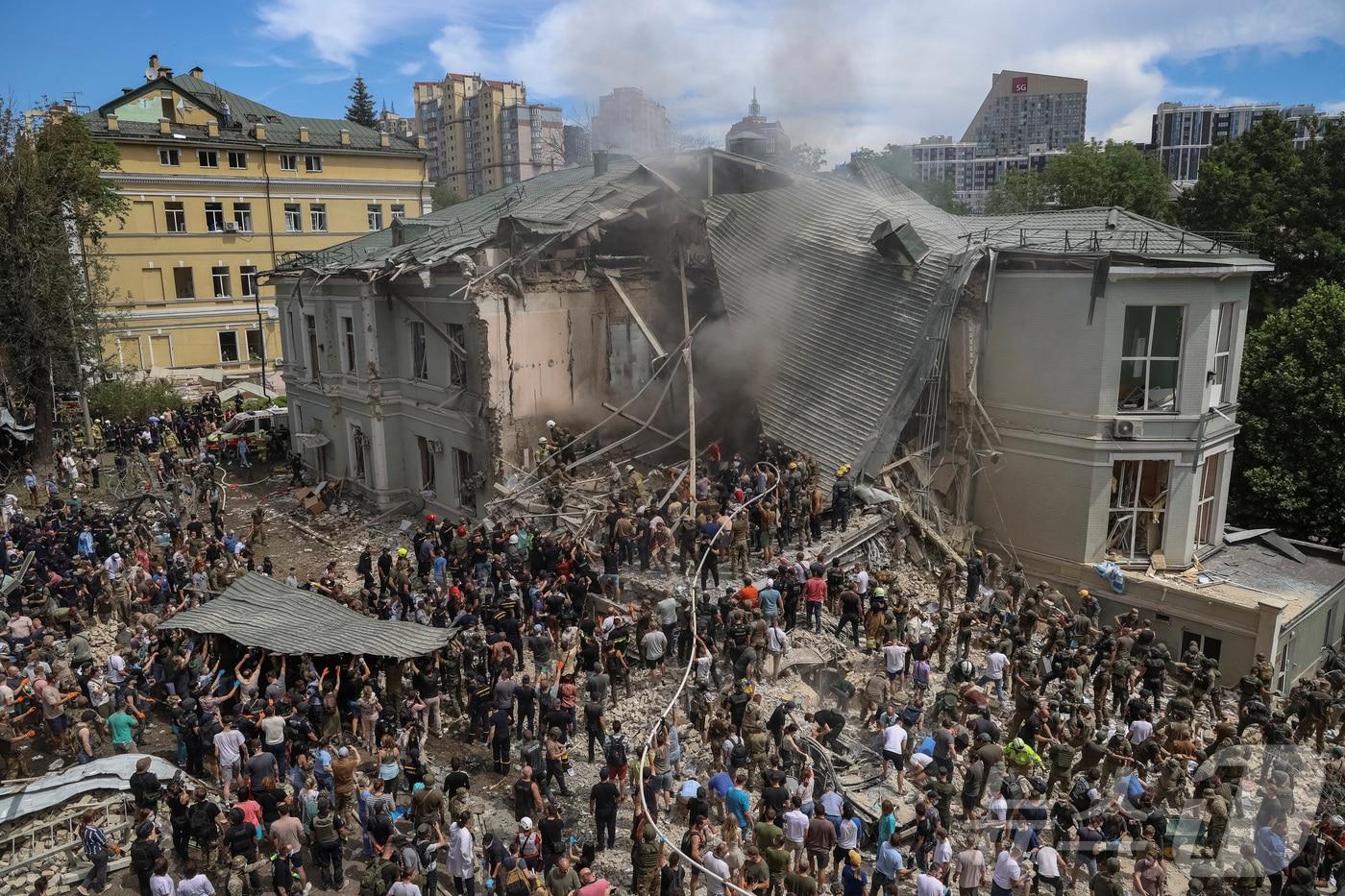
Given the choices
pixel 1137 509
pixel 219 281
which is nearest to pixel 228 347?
pixel 219 281

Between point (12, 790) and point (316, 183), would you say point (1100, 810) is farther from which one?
point (316, 183)

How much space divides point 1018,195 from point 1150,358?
122ft

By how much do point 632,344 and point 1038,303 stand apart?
1068cm

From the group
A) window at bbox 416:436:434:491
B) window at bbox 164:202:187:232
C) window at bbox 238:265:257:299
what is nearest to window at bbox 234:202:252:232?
window at bbox 238:265:257:299

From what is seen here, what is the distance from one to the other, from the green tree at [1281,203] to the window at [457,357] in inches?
1012

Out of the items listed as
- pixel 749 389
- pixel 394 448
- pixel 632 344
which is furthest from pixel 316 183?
pixel 749 389

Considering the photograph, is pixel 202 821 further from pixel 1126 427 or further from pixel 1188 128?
pixel 1188 128

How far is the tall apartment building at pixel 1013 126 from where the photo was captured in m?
131

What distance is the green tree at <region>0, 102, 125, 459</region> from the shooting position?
106 feet

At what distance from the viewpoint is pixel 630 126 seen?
3394cm

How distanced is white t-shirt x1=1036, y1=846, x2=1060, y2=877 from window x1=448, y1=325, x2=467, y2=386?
1831cm

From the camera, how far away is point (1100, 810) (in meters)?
11.7

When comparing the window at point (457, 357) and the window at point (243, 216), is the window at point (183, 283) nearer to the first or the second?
the window at point (243, 216)

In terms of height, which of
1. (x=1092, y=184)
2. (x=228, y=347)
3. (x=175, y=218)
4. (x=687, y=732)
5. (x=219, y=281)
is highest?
(x=1092, y=184)
